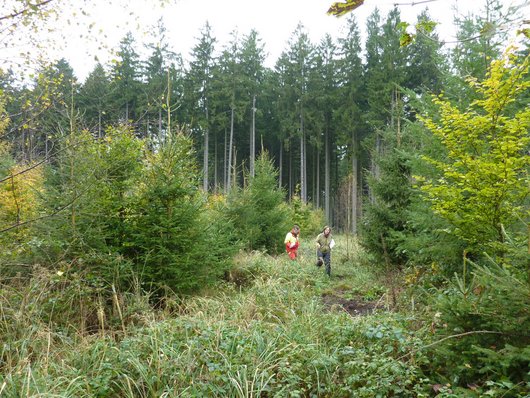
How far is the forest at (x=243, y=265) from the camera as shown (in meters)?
3.19

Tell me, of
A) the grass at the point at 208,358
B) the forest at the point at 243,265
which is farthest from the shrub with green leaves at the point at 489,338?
the grass at the point at 208,358

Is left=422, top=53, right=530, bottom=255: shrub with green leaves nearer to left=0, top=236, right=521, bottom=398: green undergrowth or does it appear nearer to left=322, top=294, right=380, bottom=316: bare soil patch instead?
left=0, top=236, right=521, bottom=398: green undergrowth

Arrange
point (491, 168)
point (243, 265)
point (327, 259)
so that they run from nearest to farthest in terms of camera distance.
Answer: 1. point (491, 168)
2. point (243, 265)
3. point (327, 259)

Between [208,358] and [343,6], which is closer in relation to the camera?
[343,6]

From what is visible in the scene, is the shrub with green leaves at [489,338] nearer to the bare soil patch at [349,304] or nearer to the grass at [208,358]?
the grass at [208,358]

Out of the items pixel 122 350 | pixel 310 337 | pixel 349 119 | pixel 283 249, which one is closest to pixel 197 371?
pixel 122 350

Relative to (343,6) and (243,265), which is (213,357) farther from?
(243,265)

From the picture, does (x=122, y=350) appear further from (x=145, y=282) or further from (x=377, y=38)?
(x=377, y=38)

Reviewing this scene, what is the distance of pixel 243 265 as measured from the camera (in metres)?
9.66

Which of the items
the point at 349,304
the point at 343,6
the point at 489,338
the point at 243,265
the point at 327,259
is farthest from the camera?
the point at 327,259

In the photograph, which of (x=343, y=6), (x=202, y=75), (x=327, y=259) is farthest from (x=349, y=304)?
(x=202, y=75)

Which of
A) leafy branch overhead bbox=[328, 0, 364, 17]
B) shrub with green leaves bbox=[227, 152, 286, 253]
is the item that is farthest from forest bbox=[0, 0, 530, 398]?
leafy branch overhead bbox=[328, 0, 364, 17]

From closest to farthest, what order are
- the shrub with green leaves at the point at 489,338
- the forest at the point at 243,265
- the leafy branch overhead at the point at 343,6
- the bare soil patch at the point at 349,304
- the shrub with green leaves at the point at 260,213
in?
the leafy branch overhead at the point at 343,6, the shrub with green leaves at the point at 489,338, the forest at the point at 243,265, the bare soil patch at the point at 349,304, the shrub with green leaves at the point at 260,213

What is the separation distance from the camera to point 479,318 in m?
3.10
